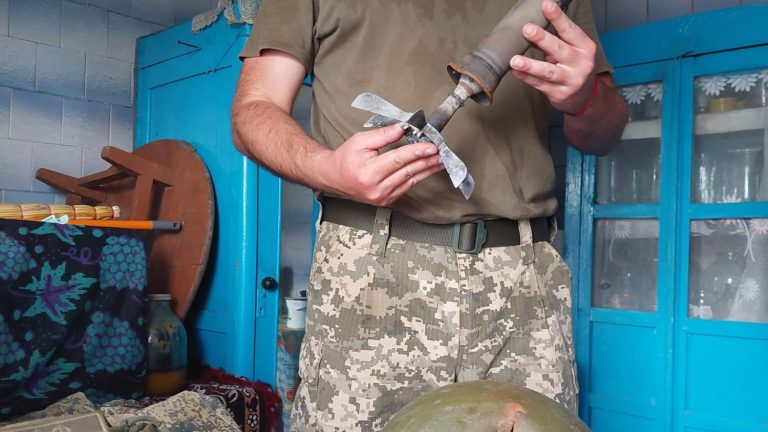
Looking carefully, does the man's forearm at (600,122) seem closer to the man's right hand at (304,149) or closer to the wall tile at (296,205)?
A: the man's right hand at (304,149)

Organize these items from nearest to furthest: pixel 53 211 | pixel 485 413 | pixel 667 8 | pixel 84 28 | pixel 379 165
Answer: pixel 485 413, pixel 379 165, pixel 53 211, pixel 667 8, pixel 84 28

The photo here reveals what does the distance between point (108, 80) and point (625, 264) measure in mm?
2455

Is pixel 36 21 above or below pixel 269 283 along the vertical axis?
above

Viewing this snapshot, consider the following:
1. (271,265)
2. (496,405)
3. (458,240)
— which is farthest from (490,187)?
(271,265)

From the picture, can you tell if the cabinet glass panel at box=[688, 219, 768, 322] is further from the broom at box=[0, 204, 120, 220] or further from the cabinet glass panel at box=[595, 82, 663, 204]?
the broom at box=[0, 204, 120, 220]

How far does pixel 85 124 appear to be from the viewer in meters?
3.21

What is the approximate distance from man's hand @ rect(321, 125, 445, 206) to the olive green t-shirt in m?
0.24

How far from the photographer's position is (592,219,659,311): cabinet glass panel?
2.53 m

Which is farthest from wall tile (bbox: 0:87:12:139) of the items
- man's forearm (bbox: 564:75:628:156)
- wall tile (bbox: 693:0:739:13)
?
wall tile (bbox: 693:0:739:13)

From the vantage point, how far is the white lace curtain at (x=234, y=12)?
271 cm

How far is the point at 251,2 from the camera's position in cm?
271

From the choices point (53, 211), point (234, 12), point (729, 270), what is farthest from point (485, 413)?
point (234, 12)

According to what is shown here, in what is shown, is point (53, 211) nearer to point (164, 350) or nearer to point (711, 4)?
point (164, 350)

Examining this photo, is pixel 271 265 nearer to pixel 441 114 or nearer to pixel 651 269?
pixel 651 269
